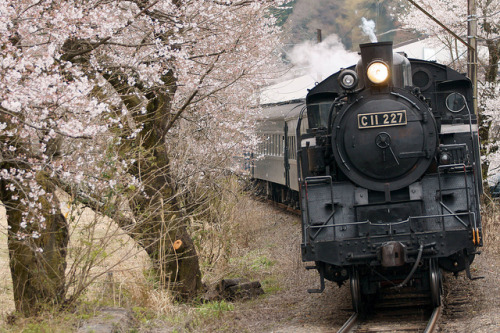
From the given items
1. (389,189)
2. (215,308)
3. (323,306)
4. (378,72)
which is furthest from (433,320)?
(215,308)

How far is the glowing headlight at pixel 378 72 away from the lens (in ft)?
24.1

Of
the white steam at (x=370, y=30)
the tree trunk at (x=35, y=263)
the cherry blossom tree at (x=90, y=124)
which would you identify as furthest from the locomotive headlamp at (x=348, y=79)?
the tree trunk at (x=35, y=263)

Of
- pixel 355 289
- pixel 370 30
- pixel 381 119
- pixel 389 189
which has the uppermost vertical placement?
pixel 370 30

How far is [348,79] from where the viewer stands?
7543 millimetres

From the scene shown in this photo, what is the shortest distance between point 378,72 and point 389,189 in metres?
1.34

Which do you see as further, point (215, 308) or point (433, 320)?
point (215, 308)

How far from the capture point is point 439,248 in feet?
22.8

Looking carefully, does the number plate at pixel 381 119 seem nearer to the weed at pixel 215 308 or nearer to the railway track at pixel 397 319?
the railway track at pixel 397 319

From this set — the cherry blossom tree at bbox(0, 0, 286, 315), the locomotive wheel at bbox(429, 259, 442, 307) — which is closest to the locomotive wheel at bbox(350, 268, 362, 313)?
the locomotive wheel at bbox(429, 259, 442, 307)

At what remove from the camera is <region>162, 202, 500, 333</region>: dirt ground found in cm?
734

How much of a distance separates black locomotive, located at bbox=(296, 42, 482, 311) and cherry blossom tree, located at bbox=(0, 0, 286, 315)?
218 centimetres

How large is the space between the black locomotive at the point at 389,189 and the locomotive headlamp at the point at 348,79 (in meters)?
0.01

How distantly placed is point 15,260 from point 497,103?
13483mm

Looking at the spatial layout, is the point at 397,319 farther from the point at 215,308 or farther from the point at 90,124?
the point at 90,124
